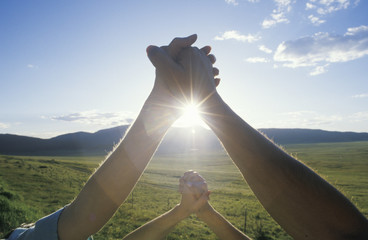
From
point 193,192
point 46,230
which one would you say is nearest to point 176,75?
point 193,192

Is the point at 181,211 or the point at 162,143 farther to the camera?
the point at 162,143

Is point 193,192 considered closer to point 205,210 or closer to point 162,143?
point 205,210

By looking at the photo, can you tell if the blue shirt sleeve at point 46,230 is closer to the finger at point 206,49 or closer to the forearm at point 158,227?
the forearm at point 158,227

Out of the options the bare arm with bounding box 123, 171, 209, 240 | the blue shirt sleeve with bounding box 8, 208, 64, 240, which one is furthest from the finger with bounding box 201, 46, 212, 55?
the blue shirt sleeve with bounding box 8, 208, 64, 240

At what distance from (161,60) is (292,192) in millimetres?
1459

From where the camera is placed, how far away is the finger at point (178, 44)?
7.11 ft

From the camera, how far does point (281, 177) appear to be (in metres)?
A: 1.01

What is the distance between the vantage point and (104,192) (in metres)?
1.41

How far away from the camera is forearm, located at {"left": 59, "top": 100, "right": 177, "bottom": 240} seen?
139cm

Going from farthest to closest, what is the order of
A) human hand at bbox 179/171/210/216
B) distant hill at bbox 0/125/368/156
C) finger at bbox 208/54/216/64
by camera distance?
distant hill at bbox 0/125/368/156
human hand at bbox 179/171/210/216
finger at bbox 208/54/216/64

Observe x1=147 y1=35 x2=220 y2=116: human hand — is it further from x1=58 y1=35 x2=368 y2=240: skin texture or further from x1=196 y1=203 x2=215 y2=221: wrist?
x1=196 y1=203 x2=215 y2=221: wrist

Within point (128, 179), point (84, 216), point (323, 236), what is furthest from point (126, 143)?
point (323, 236)

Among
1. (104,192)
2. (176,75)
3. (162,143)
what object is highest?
(176,75)

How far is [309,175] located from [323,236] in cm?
23
